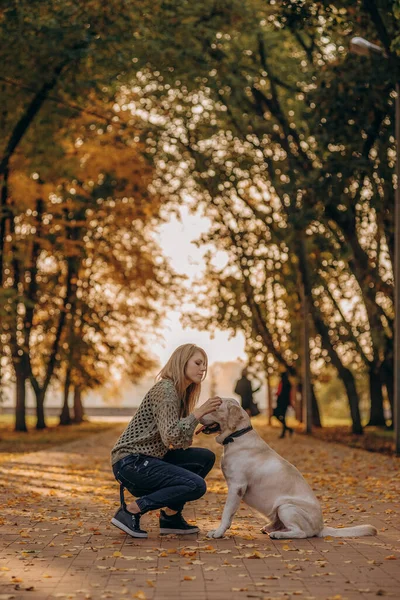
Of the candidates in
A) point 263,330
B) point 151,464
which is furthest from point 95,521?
point 263,330

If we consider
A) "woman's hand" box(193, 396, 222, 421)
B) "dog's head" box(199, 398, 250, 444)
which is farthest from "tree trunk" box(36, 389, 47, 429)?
"woman's hand" box(193, 396, 222, 421)

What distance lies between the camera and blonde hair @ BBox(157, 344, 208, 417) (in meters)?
9.17

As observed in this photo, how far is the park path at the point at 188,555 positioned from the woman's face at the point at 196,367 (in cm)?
131

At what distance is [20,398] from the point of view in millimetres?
36875

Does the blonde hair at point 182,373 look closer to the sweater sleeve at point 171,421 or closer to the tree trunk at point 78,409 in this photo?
the sweater sleeve at point 171,421

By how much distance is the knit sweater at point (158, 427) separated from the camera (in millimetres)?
8867

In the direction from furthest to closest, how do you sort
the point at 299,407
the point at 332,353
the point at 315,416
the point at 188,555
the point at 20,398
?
the point at 299,407 → the point at 315,416 → the point at 20,398 → the point at 332,353 → the point at 188,555

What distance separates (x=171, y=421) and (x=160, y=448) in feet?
1.71

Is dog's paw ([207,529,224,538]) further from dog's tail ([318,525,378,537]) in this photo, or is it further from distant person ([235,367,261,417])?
distant person ([235,367,261,417])

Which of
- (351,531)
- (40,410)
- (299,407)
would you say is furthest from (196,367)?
(299,407)

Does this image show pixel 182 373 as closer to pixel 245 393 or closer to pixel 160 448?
pixel 160 448

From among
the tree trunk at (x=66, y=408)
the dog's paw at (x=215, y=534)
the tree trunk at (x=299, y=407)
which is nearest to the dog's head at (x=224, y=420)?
the dog's paw at (x=215, y=534)

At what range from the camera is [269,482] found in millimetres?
9148

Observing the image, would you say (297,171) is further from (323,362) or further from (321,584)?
(321,584)
